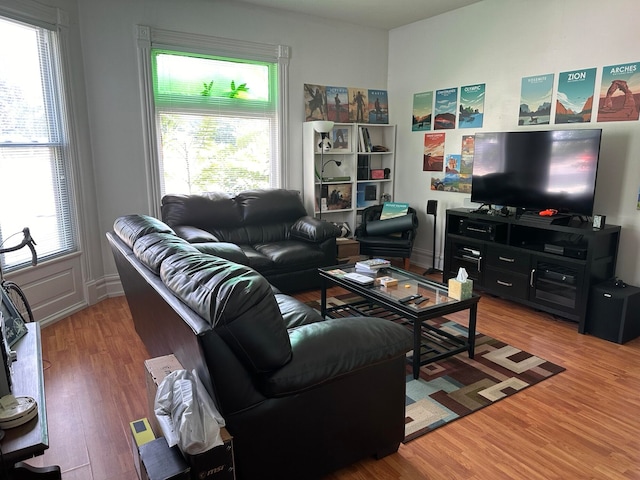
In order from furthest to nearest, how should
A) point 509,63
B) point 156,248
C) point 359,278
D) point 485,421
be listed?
point 509,63, point 359,278, point 485,421, point 156,248

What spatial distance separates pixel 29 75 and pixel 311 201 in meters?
2.93

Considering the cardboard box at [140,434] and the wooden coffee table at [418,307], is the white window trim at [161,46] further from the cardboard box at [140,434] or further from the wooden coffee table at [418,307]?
the cardboard box at [140,434]

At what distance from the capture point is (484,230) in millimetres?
4133

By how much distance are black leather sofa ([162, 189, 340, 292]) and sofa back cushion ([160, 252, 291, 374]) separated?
227cm

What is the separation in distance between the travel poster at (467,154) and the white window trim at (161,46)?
81.2 inches

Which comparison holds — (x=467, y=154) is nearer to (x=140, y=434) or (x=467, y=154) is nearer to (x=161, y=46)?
(x=161, y=46)

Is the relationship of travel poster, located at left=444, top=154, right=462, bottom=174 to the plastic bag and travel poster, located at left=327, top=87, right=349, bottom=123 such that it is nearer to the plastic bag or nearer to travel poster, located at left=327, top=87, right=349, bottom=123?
travel poster, located at left=327, top=87, right=349, bottom=123

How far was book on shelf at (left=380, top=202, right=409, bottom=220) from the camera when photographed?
5250mm

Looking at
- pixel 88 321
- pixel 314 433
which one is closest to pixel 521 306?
pixel 314 433


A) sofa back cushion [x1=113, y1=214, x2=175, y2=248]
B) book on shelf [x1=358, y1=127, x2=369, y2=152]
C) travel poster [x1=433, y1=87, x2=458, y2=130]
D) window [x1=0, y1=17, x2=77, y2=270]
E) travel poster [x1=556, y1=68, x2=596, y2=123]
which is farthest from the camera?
book on shelf [x1=358, y1=127, x2=369, y2=152]

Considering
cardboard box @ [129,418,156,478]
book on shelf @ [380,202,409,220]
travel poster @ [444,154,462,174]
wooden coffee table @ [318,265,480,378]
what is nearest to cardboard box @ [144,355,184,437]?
cardboard box @ [129,418,156,478]

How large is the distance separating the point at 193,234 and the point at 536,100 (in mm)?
3399

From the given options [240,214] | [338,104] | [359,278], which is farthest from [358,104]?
[359,278]

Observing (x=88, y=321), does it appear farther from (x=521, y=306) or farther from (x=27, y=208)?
(x=521, y=306)
